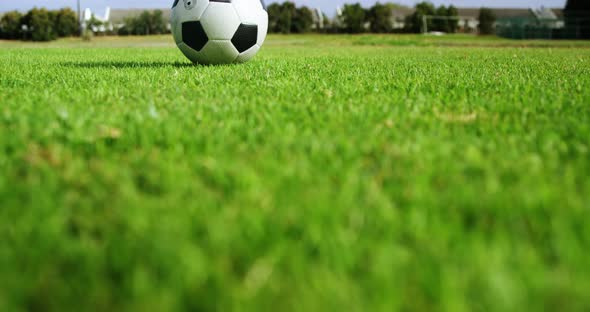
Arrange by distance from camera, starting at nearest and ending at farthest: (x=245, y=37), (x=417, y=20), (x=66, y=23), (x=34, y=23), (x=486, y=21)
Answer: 1. (x=245, y=37)
2. (x=34, y=23)
3. (x=486, y=21)
4. (x=66, y=23)
5. (x=417, y=20)

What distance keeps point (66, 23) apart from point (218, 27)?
54.2 m

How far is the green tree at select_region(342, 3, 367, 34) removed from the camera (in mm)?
57938

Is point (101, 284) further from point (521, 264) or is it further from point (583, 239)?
point (583, 239)

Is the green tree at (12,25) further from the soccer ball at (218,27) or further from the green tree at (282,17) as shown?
the soccer ball at (218,27)

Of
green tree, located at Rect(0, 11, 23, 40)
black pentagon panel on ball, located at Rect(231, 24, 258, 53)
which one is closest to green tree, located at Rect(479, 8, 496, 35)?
green tree, located at Rect(0, 11, 23, 40)

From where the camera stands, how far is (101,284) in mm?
1234

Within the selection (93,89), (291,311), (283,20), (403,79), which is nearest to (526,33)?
(283,20)

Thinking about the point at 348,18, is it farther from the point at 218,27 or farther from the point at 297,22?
the point at 218,27

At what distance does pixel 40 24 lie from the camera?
51.8 metres

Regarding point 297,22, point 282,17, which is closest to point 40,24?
point 282,17

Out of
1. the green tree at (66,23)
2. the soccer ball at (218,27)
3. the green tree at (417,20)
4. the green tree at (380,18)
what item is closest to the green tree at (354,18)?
the green tree at (380,18)

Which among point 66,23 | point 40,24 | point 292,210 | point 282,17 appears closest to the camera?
point 292,210

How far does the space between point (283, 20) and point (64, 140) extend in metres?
58.1

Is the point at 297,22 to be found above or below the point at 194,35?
above
